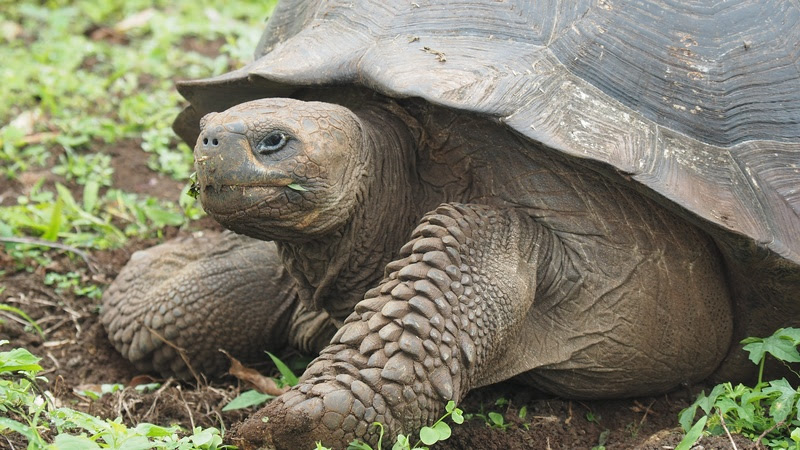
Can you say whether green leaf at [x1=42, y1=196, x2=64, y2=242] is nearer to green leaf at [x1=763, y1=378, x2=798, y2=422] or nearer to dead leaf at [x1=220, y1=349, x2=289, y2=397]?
dead leaf at [x1=220, y1=349, x2=289, y2=397]

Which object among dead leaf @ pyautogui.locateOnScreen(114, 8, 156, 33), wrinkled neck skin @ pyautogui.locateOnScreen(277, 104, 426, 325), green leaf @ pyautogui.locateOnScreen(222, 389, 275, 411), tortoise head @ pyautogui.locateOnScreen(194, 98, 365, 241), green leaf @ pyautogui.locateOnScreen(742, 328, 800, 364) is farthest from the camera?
dead leaf @ pyautogui.locateOnScreen(114, 8, 156, 33)

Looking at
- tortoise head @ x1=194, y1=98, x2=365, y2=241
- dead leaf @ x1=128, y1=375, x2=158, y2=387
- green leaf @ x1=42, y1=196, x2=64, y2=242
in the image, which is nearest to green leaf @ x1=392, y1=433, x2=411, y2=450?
tortoise head @ x1=194, y1=98, x2=365, y2=241

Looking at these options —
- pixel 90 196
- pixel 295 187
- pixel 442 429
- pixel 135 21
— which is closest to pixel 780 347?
pixel 442 429

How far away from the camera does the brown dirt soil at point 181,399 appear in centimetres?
321

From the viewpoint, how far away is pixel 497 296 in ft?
9.87

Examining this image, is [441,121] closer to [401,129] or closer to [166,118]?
[401,129]

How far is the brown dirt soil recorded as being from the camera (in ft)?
10.5

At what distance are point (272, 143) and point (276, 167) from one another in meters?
0.07

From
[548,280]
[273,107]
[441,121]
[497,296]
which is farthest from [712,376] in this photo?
[273,107]

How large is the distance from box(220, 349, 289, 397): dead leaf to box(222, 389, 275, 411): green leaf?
0.13m

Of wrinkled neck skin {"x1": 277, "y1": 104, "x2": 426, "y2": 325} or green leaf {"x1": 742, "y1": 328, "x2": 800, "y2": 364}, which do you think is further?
wrinkled neck skin {"x1": 277, "y1": 104, "x2": 426, "y2": 325}

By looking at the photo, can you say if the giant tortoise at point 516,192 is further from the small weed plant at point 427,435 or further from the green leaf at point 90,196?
the green leaf at point 90,196

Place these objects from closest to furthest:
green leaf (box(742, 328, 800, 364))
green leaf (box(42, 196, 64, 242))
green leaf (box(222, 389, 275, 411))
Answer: green leaf (box(742, 328, 800, 364))
green leaf (box(222, 389, 275, 411))
green leaf (box(42, 196, 64, 242))

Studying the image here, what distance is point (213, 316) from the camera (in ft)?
13.1
